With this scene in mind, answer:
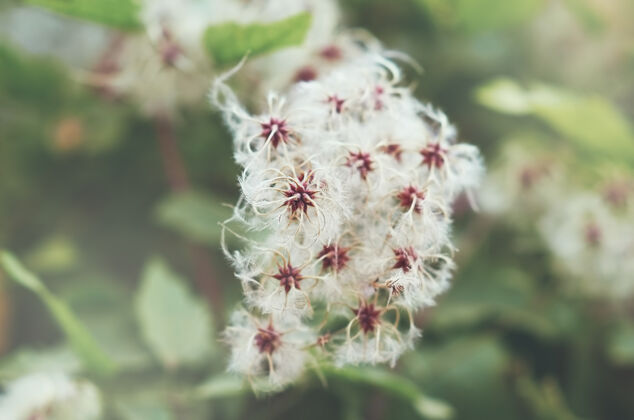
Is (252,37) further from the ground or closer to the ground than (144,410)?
further from the ground

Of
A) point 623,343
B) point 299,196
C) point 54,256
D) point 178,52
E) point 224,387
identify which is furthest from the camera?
point 54,256

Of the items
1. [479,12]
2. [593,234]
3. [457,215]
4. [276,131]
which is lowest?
[276,131]

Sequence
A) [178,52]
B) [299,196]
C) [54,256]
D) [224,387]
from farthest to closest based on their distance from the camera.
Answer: [54,256], [178,52], [224,387], [299,196]

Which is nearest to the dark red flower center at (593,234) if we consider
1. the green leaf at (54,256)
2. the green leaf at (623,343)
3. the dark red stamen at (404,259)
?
the green leaf at (623,343)

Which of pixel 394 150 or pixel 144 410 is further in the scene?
pixel 144 410

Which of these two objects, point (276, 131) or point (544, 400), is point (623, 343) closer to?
point (544, 400)

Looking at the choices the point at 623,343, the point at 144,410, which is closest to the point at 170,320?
the point at 144,410

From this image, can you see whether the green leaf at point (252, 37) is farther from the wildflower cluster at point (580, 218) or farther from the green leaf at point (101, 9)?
the wildflower cluster at point (580, 218)

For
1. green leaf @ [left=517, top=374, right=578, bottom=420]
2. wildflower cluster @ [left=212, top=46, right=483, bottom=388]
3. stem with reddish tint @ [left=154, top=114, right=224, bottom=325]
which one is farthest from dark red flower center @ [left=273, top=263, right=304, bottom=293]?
green leaf @ [left=517, top=374, right=578, bottom=420]
